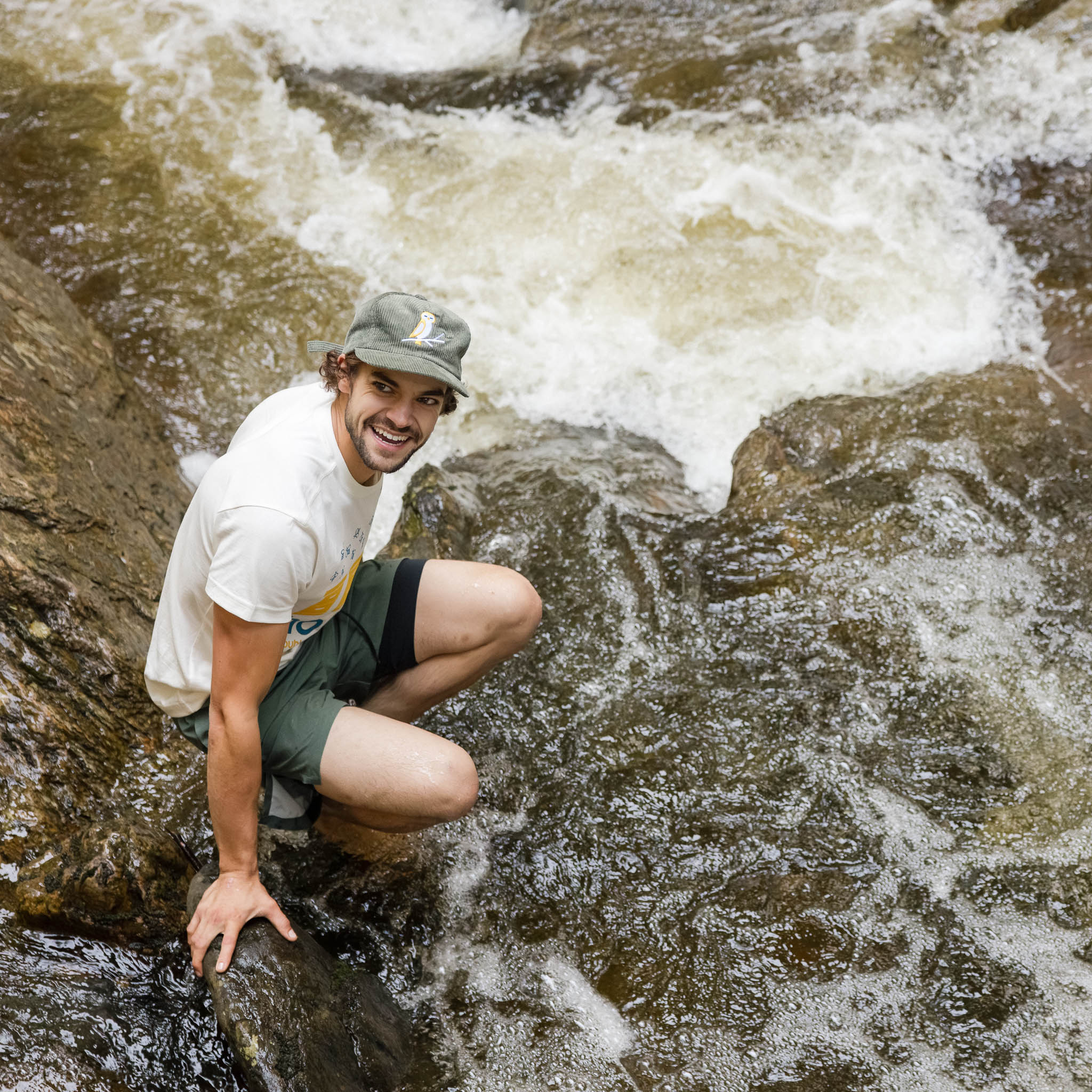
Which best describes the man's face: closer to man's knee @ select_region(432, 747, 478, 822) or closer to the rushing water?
man's knee @ select_region(432, 747, 478, 822)

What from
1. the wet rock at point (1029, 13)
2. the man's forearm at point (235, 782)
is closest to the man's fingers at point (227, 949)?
the man's forearm at point (235, 782)

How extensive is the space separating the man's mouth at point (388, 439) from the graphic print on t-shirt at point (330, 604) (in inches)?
10.2

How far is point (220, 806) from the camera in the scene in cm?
232

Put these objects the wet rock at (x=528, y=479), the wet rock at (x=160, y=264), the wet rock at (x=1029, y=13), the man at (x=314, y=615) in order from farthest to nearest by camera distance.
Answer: the wet rock at (x=1029, y=13) < the wet rock at (x=160, y=264) < the wet rock at (x=528, y=479) < the man at (x=314, y=615)

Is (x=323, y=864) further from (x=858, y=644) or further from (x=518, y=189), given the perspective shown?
Result: (x=518, y=189)

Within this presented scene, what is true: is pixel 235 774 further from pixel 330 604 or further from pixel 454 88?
pixel 454 88

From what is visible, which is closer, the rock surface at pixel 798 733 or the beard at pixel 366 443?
the beard at pixel 366 443

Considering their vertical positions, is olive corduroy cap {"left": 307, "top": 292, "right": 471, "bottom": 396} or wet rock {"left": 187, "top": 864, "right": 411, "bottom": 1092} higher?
olive corduroy cap {"left": 307, "top": 292, "right": 471, "bottom": 396}

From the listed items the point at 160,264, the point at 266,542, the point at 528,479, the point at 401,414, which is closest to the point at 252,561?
the point at 266,542

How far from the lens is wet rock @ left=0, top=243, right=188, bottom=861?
2807mm

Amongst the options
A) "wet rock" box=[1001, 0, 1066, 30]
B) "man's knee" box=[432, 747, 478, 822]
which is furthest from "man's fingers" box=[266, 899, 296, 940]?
"wet rock" box=[1001, 0, 1066, 30]

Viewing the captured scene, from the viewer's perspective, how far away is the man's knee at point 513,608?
288 centimetres

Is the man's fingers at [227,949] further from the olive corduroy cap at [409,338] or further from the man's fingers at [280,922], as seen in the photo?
the olive corduroy cap at [409,338]

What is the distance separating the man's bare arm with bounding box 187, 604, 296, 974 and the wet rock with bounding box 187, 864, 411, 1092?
0.04 metres
